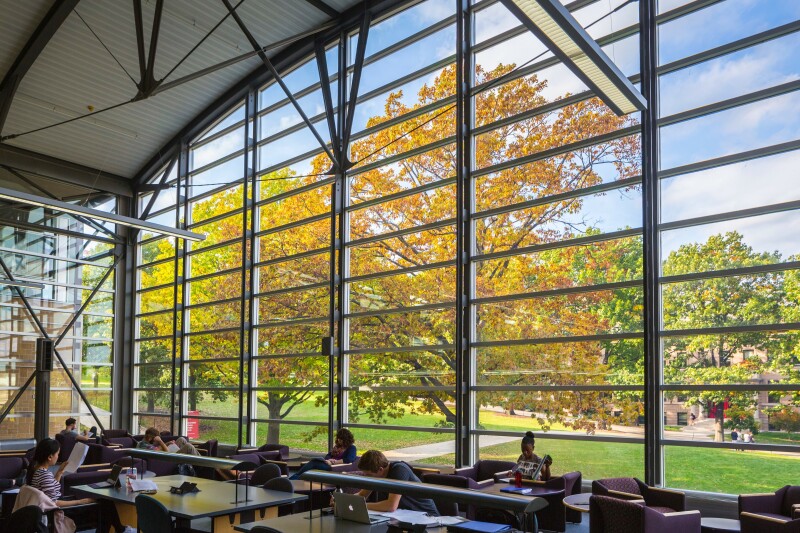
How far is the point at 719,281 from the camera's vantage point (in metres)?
8.45

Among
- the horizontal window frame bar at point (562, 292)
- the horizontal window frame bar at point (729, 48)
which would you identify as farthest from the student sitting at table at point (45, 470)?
the horizontal window frame bar at point (729, 48)

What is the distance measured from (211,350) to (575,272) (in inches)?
363

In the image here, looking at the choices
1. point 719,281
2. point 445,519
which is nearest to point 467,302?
point 719,281

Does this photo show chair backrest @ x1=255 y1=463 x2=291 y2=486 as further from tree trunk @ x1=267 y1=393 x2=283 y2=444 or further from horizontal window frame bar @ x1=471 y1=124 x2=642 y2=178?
tree trunk @ x1=267 y1=393 x2=283 y2=444

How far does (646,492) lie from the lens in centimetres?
759

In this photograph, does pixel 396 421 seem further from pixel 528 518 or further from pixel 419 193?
pixel 528 518

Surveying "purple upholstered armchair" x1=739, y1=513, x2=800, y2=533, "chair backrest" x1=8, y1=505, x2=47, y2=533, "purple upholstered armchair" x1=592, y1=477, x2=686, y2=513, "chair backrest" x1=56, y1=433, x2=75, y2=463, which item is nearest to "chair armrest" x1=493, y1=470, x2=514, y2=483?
"purple upholstered armchair" x1=592, y1=477, x2=686, y2=513

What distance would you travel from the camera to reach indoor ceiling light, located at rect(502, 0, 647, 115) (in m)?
5.63

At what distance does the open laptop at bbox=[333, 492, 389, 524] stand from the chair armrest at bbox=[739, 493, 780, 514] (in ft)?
12.5

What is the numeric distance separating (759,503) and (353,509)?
4.21 meters

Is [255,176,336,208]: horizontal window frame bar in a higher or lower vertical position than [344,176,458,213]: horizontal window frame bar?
higher

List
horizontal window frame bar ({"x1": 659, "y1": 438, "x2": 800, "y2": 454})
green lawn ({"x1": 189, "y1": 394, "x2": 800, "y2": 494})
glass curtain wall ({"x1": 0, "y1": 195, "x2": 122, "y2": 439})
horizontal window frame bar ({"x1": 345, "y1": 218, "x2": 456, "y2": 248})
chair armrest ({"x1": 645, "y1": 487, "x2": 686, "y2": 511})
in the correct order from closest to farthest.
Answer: chair armrest ({"x1": 645, "y1": 487, "x2": 686, "y2": 511}) → horizontal window frame bar ({"x1": 659, "y1": 438, "x2": 800, "y2": 454}) → green lawn ({"x1": 189, "y1": 394, "x2": 800, "y2": 494}) → horizontal window frame bar ({"x1": 345, "y1": 218, "x2": 456, "y2": 248}) → glass curtain wall ({"x1": 0, "y1": 195, "x2": 122, "y2": 439})

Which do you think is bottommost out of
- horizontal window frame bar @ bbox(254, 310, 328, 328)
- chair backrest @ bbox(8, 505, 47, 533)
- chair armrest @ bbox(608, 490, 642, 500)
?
chair armrest @ bbox(608, 490, 642, 500)

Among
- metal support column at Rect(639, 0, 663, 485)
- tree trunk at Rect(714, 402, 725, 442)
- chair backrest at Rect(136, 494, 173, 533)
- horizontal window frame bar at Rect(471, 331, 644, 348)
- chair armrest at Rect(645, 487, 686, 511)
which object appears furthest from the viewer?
horizontal window frame bar at Rect(471, 331, 644, 348)
